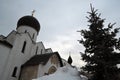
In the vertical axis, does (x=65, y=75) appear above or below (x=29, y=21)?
below

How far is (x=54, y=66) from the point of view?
2195 cm

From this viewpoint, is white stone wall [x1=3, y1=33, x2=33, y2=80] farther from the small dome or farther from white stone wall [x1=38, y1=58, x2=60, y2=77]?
white stone wall [x1=38, y1=58, x2=60, y2=77]

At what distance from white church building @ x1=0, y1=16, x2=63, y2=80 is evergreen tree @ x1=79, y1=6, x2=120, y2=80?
10668 millimetres

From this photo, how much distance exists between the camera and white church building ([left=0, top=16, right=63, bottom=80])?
18.6 meters

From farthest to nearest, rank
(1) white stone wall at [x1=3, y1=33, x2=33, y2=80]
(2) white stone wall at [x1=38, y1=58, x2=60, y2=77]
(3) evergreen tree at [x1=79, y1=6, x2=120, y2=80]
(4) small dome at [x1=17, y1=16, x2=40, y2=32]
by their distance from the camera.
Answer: (4) small dome at [x1=17, y1=16, x2=40, y2=32], (2) white stone wall at [x1=38, y1=58, x2=60, y2=77], (1) white stone wall at [x1=3, y1=33, x2=33, y2=80], (3) evergreen tree at [x1=79, y1=6, x2=120, y2=80]

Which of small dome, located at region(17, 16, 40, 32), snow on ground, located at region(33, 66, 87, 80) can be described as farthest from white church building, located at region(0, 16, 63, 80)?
snow on ground, located at region(33, 66, 87, 80)

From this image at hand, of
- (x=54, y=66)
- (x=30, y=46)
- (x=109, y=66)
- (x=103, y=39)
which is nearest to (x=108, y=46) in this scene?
(x=103, y=39)

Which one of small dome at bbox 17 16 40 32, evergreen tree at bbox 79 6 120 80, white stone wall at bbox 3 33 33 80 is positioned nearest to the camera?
evergreen tree at bbox 79 6 120 80

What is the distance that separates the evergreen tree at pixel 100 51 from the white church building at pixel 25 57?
1067 cm

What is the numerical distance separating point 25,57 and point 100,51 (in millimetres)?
14939

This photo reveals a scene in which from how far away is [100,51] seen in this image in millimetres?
9328

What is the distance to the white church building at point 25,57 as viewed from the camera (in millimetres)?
18578

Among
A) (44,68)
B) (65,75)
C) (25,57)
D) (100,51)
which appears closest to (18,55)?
(25,57)

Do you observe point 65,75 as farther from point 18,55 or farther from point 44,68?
point 18,55
